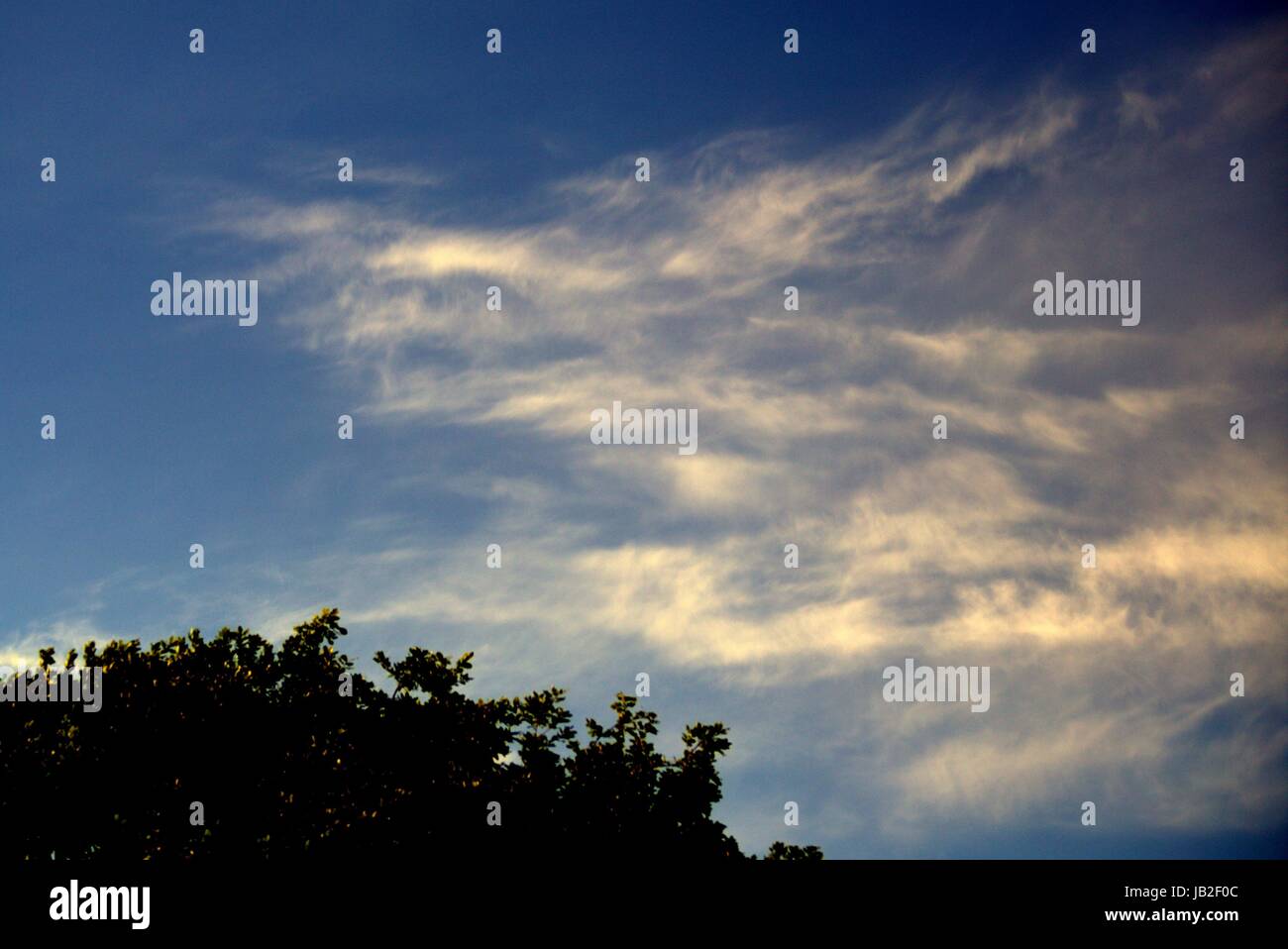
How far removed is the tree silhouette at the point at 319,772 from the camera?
72.0ft

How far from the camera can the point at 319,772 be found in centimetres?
2284

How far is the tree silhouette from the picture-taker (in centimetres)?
2195
